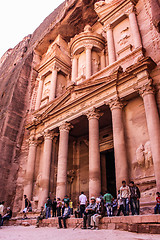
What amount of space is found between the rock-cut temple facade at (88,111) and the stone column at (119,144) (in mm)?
54

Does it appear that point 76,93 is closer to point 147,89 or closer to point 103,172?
point 147,89

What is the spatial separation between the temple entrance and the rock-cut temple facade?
0.26 feet

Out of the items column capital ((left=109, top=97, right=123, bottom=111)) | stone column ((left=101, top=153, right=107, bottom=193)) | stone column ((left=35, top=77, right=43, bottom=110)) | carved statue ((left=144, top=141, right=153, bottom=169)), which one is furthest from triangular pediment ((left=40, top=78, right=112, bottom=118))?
stone column ((left=101, top=153, right=107, bottom=193))

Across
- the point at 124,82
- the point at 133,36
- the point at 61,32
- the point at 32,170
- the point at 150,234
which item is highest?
the point at 61,32

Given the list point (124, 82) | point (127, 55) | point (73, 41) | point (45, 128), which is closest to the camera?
point (124, 82)

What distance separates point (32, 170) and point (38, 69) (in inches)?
528

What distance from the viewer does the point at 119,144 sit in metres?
11.1

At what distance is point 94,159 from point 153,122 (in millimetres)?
4053

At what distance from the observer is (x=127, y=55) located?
47.4 feet

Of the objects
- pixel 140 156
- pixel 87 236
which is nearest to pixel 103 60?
pixel 140 156

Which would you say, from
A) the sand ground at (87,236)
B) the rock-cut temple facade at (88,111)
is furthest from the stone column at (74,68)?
the sand ground at (87,236)

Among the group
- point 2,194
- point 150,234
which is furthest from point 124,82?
point 2,194

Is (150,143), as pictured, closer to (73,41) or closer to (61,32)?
(73,41)

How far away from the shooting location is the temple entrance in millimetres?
15672
